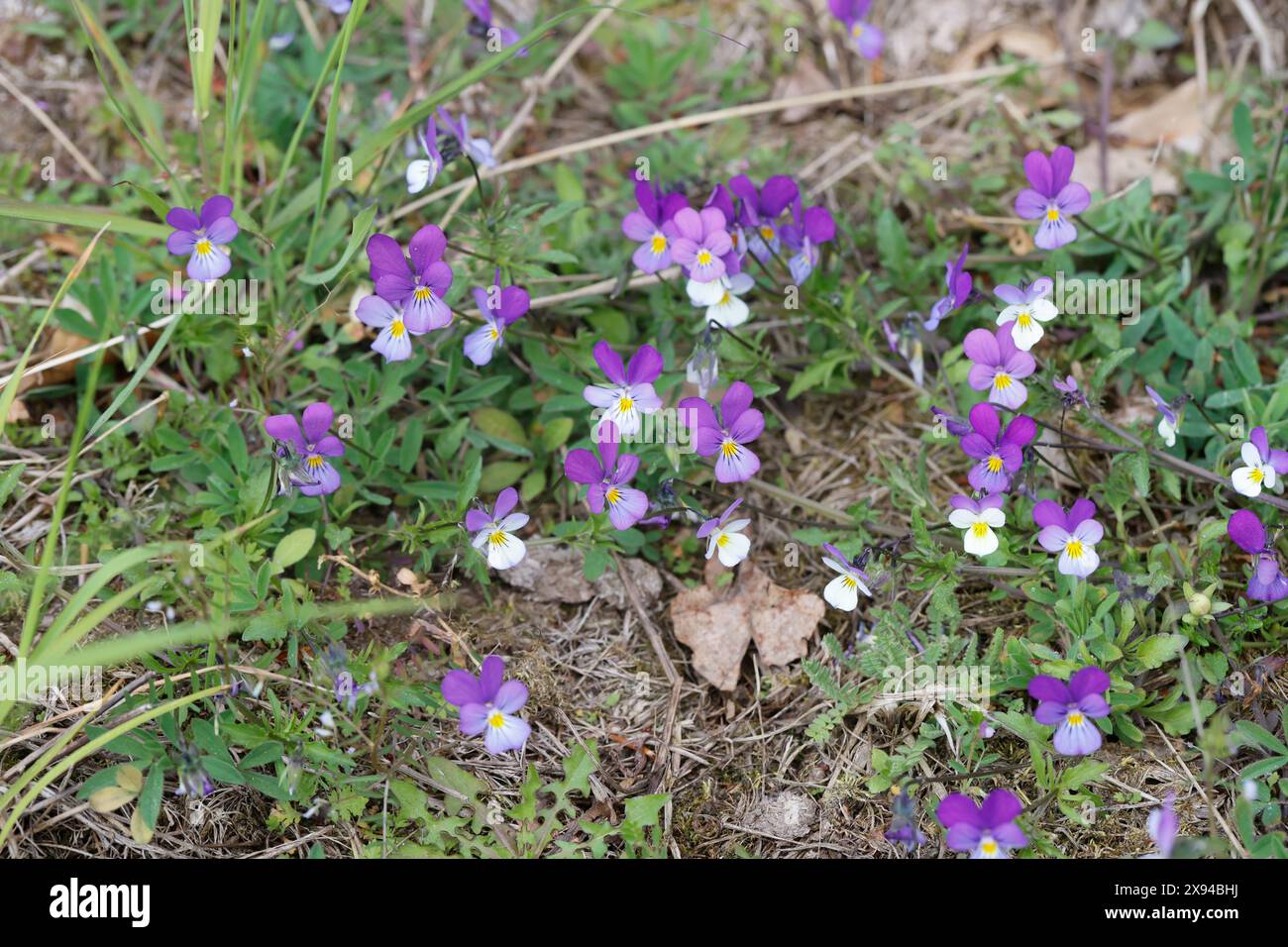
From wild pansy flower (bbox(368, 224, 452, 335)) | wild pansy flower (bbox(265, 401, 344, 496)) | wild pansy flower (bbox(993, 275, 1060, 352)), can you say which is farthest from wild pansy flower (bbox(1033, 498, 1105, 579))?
Answer: wild pansy flower (bbox(265, 401, 344, 496))

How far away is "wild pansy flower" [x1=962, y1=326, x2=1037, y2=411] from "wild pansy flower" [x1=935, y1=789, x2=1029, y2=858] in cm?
107

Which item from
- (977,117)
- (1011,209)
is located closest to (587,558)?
(1011,209)

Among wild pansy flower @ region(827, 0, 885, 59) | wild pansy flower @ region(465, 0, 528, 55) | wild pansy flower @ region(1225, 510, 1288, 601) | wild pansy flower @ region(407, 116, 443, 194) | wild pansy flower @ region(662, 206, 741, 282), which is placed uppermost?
wild pansy flower @ region(827, 0, 885, 59)

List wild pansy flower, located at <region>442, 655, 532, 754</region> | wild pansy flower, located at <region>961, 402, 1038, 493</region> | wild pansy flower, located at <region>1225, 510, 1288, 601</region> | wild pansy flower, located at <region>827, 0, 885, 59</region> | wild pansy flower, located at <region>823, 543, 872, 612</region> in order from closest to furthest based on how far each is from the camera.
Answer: wild pansy flower, located at <region>442, 655, 532, 754</region>
wild pansy flower, located at <region>1225, 510, 1288, 601</region>
wild pansy flower, located at <region>961, 402, 1038, 493</region>
wild pansy flower, located at <region>823, 543, 872, 612</region>
wild pansy flower, located at <region>827, 0, 885, 59</region>

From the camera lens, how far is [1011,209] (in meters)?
4.04

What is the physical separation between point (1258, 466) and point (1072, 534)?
529 mm

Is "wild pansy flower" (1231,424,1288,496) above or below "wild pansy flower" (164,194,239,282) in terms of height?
below

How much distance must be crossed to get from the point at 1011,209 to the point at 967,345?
126 cm

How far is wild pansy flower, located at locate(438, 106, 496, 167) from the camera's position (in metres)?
3.41

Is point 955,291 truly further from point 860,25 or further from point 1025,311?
point 860,25

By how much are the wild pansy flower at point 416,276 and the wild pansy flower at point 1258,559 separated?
2137 millimetres

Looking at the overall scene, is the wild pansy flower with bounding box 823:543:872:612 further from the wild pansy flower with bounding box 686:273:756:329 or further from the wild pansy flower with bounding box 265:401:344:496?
the wild pansy flower with bounding box 265:401:344:496

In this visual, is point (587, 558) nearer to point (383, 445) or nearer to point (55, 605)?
point (383, 445)

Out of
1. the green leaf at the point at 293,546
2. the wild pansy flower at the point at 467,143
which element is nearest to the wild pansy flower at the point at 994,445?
the wild pansy flower at the point at 467,143
